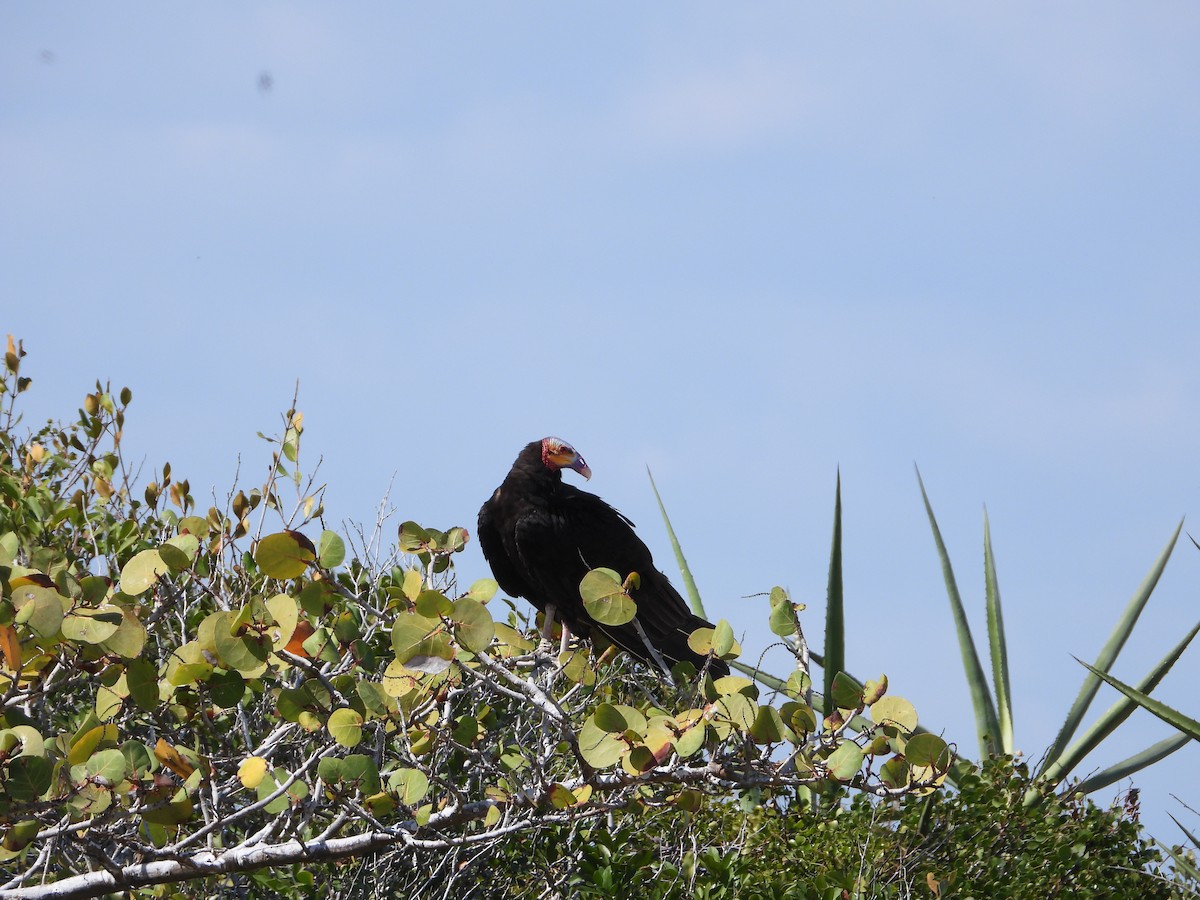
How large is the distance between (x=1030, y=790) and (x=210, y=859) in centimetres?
385

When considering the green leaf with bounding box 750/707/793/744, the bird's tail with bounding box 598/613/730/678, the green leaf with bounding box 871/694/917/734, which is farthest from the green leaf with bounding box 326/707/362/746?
the bird's tail with bounding box 598/613/730/678

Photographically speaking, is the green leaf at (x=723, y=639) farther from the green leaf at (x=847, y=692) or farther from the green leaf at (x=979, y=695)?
the green leaf at (x=979, y=695)

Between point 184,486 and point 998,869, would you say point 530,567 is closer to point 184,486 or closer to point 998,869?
point 184,486

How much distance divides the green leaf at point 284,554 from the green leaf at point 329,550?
0.8 inches

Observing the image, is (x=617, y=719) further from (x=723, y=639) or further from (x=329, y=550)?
(x=329, y=550)

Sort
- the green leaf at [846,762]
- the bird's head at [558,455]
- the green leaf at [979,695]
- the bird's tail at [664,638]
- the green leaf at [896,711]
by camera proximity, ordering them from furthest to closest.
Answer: the green leaf at [979,695]
the bird's head at [558,455]
the bird's tail at [664,638]
the green leaf at [896,711]
the green leaf at [846,762]

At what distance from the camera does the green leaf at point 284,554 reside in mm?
2943

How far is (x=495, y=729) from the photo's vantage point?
495 centimetres

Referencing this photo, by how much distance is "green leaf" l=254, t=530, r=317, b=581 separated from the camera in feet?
9.66

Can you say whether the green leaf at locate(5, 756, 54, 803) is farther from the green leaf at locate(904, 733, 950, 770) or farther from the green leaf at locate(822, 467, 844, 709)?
the green leaf at locate(822, 467, 844, 709)

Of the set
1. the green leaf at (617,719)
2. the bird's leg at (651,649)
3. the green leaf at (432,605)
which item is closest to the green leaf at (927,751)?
the green leaf at (617,719)

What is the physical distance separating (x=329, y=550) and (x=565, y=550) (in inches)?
113

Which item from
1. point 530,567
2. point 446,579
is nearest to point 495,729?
point 446,579

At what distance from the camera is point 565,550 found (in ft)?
19.2
